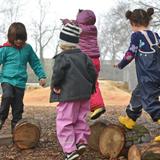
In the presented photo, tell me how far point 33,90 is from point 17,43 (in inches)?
755

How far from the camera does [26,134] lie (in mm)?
5676

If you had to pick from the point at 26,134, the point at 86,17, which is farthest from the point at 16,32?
the point at 26,134

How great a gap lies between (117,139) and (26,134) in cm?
114

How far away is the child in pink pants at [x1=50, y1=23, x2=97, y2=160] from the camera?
4.88m

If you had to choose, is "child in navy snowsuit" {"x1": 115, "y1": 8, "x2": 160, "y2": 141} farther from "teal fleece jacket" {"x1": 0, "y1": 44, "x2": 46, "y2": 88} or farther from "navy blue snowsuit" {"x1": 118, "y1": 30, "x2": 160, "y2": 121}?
"teal fleece jacket" {"x1": 0, "y1": 44, "x2": 46, "y2": 88}

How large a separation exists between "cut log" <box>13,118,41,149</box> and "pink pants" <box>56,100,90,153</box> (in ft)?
2.53

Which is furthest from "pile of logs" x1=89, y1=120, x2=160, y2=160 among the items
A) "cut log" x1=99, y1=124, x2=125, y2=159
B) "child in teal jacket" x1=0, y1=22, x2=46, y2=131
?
"child in teal jacket" x1=0, y1=22, x2=46, y2=131

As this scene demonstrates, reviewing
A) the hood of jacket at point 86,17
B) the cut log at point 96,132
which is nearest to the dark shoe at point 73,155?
the cut log at point 96,132

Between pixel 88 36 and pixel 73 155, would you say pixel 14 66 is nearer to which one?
pixel 88 36

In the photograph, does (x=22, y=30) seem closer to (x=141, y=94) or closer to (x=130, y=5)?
(x=141, y=94)

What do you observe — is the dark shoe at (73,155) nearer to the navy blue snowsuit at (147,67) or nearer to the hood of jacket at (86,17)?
the navy blue snowsuit at (147,67)

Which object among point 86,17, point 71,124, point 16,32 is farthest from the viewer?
point 86,17

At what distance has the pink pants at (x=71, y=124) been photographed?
4.94 m

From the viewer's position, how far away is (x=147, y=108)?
5242 millimetres
